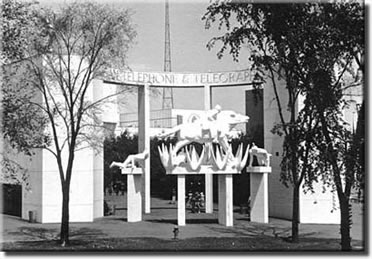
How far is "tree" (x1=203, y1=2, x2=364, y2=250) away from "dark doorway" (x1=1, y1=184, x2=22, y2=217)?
7.12 ft

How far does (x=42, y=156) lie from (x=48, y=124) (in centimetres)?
30

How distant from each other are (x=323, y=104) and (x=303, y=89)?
0.21 meters

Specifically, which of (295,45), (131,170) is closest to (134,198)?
(131,170)

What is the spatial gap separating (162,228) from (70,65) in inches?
66.1

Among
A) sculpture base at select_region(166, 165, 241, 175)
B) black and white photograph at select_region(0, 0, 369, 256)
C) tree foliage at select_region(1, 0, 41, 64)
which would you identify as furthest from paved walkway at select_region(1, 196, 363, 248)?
tree foliage at select_region(1, 0, 41, 64)

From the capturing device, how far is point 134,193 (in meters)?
5.69

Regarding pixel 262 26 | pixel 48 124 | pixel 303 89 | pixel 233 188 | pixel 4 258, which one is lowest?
pixel 4 258

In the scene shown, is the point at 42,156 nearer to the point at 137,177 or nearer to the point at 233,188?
the point at 137,177

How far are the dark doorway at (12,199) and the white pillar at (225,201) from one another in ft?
6.08

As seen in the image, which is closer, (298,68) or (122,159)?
(298,68)

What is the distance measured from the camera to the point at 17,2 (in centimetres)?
467

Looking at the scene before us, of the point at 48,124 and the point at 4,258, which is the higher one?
the point at 48,124

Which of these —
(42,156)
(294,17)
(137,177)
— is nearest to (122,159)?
(137,177)

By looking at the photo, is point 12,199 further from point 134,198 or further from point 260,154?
point 260,154
